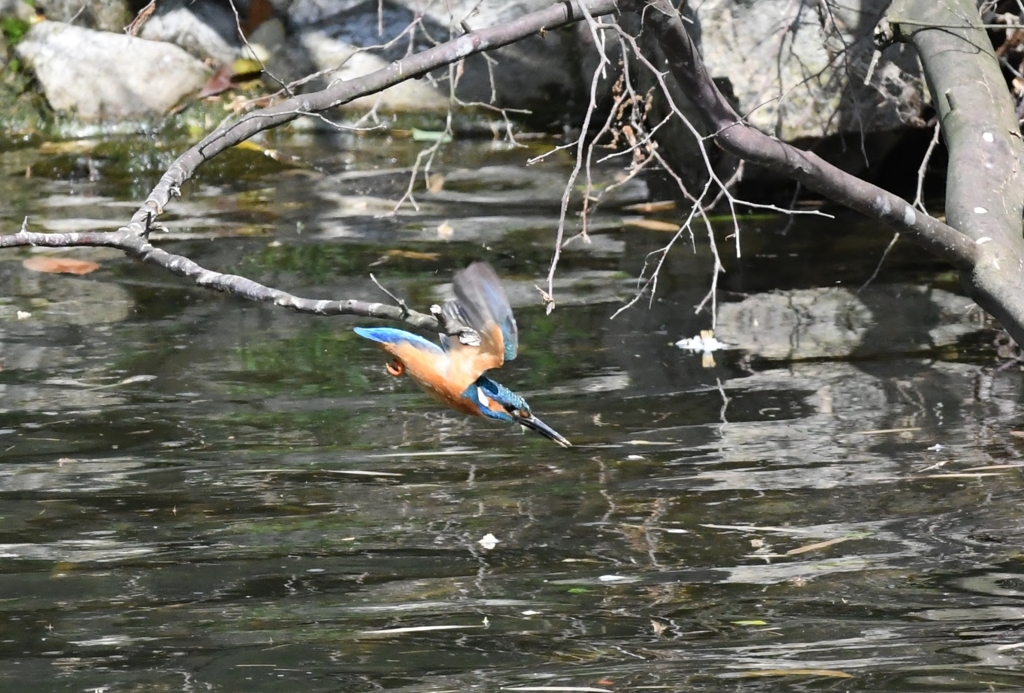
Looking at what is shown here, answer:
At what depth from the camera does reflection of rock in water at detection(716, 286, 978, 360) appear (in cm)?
514

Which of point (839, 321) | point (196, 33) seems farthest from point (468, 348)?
point (196, 33)

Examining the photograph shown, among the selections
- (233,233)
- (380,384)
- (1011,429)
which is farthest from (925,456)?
(233,233)

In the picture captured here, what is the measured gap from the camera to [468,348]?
2.92 meters

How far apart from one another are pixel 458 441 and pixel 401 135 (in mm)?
4874

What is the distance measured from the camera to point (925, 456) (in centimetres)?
406

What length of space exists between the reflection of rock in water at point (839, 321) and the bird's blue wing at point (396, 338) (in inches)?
93.4

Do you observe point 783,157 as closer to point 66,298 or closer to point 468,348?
point 468,348

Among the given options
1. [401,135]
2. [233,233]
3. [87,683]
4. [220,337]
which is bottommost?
[87,683]

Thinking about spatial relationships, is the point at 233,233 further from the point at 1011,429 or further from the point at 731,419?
the point at 1011,429

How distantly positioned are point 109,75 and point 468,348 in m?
6.73

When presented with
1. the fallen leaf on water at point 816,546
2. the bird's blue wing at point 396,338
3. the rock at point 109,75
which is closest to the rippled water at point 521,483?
the fallen leaf on water at point 816,546

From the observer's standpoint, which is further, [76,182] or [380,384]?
[76,182]

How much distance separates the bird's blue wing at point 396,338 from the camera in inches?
117

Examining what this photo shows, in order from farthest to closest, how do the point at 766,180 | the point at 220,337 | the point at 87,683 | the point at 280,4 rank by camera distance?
the point at 280,4, the point at 766,180, the point at 220,337, the point at 87,683
